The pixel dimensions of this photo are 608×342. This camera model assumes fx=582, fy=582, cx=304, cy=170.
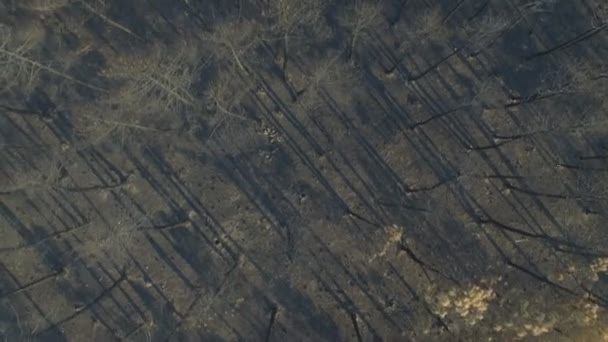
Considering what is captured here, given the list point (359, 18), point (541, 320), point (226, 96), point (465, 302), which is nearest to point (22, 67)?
point (226, 96)

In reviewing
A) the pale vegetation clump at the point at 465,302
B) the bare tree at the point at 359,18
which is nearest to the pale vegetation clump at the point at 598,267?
the pale vegetation clump at the point at 465,302

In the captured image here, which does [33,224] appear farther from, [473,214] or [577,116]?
[577,116]

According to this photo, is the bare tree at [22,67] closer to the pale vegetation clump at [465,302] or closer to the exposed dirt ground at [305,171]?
the exposed dirt ground at [305,171]

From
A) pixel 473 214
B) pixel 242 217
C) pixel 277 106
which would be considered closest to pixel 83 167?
pixel 242 217

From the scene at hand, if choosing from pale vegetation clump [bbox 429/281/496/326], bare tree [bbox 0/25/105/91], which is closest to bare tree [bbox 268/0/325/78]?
bare tree [bbox 0/25/105/91]

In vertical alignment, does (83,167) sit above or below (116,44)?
below

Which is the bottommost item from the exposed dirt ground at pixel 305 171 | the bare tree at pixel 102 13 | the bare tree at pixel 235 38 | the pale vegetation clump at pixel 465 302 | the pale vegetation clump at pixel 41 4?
the pale vegetation clump at pixel 465 302

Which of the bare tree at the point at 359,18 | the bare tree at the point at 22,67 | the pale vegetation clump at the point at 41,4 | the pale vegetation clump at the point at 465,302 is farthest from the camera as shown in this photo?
the pale vegetation clump at the point at 465,302

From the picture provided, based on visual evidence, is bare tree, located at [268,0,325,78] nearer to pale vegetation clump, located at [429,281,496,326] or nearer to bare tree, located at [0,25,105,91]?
bare tree, located at [0,25,105,91]

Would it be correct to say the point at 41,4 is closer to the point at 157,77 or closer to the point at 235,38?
the point at 157,77
